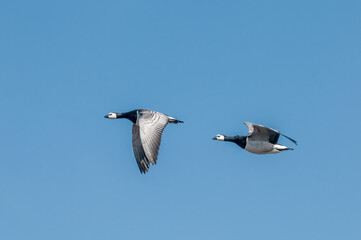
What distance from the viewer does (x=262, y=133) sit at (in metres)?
31.9

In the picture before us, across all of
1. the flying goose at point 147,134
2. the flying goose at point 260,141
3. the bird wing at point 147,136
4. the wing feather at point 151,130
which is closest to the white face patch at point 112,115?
the flying goose at point 147,134

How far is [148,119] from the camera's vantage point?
109ft

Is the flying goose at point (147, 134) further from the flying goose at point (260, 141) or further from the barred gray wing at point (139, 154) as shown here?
the flying goose at point (260, 141)

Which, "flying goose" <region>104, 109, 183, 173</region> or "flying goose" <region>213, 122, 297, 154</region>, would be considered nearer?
"flying goose" <region>104, 109, 183, 173</region>

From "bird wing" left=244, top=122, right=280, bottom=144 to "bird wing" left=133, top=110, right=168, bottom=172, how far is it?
4.09 metres

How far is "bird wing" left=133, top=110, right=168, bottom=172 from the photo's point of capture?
31062 mm

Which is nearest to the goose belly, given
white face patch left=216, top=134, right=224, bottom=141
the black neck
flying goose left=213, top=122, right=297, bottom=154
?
flying goose left=213, top=122, right=297, bottom=154

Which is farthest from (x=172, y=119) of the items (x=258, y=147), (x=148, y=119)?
(x=258, y=147)

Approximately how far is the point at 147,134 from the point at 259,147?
5.23 m

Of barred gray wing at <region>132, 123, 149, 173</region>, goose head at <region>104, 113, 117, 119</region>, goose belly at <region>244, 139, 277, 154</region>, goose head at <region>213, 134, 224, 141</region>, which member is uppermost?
goose belly at <region>244, 139, 277, 154</region>

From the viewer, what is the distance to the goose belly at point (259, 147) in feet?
105

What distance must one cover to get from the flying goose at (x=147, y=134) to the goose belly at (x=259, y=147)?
13.5 feet

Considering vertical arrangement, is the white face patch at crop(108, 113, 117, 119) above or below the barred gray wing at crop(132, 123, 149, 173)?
above

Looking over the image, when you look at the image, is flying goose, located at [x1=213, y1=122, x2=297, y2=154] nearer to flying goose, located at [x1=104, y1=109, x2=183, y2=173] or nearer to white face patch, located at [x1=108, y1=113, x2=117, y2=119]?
flying goose, located at [x1=104, y1=109, x2=183, y2=173]
